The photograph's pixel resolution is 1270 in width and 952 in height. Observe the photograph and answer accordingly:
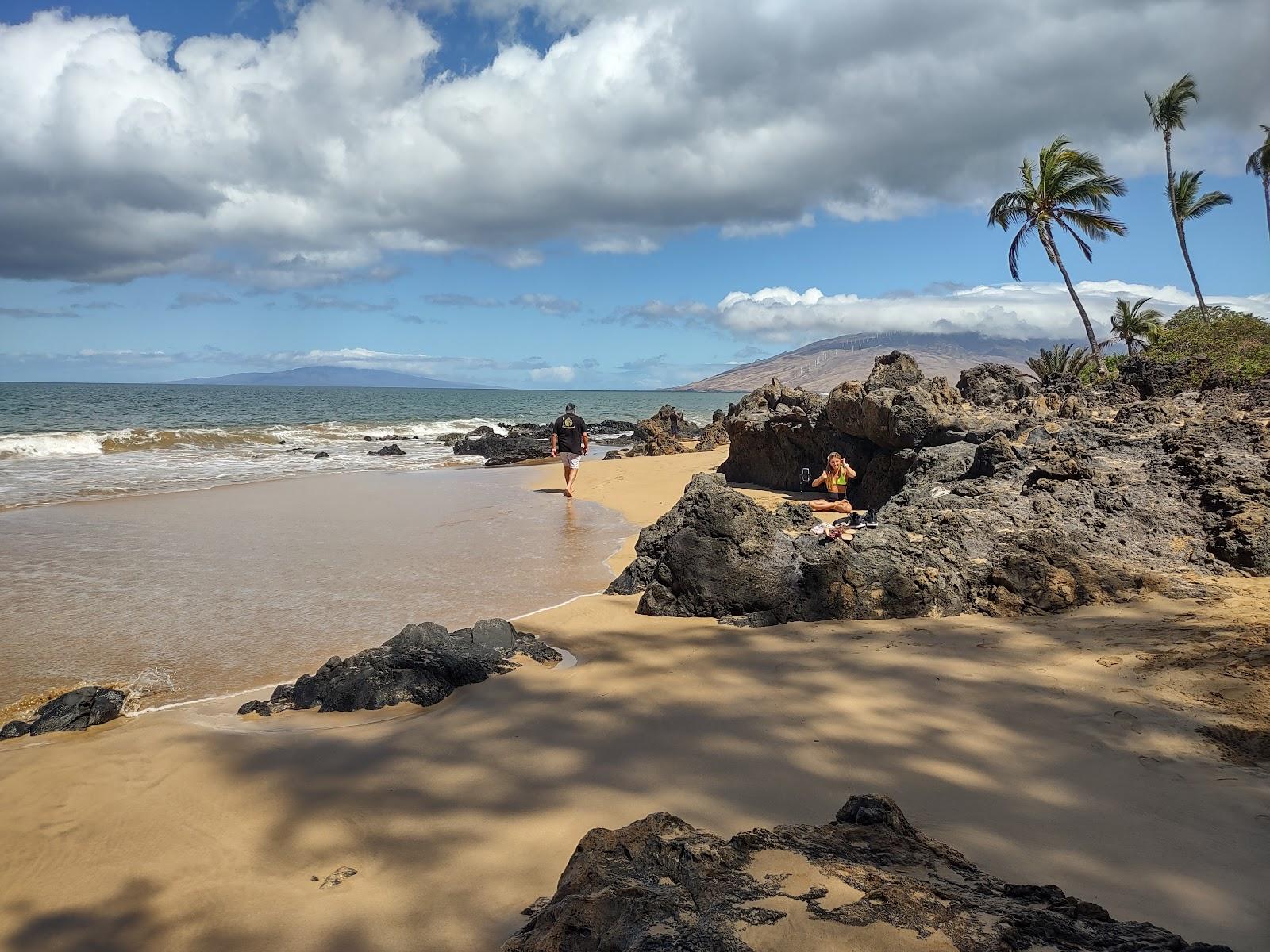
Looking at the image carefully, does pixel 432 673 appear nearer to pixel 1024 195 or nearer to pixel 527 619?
pixel 527 619

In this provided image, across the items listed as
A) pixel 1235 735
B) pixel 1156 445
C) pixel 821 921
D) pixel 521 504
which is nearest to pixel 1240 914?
pixel 821 921

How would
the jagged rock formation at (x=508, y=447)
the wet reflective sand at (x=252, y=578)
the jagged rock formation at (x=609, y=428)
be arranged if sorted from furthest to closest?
the jagged rock formation at (x=609, y=428)
the jagged rock formation at (x=508, y=447)
the wet reflective sand at (x=252, y=578)

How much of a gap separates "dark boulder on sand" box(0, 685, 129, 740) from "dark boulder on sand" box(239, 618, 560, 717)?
78cm

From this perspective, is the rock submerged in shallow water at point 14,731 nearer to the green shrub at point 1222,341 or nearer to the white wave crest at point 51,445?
the green shrub at point 1222,341

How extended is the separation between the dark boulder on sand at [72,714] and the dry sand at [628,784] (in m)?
0.17

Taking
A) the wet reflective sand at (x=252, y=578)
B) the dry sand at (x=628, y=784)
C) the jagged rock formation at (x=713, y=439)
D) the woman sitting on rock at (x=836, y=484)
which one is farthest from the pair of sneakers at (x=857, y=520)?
the jagged rock formation at (x=713, y=439)

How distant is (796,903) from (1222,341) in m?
22.9

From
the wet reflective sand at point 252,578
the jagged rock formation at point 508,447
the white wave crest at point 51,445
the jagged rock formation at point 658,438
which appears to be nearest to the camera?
the wet reflective sand at point 252,578

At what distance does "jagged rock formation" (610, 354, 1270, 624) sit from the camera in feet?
16.6

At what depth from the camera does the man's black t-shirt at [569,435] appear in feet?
47.1

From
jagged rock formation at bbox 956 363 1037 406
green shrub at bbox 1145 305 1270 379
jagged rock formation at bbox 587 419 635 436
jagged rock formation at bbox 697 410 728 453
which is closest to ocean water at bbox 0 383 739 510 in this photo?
jagged rock formation at bbox 587 419 635 436

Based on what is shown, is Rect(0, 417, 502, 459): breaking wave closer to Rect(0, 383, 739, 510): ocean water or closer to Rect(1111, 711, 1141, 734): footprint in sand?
Rect(0, 383, 739, 510): ocean water

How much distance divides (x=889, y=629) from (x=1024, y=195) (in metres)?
25.9

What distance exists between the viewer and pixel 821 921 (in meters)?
1.59
